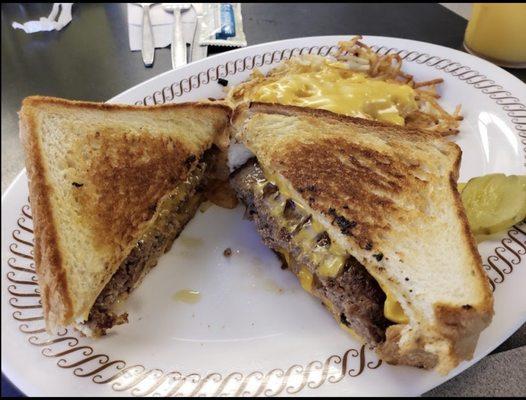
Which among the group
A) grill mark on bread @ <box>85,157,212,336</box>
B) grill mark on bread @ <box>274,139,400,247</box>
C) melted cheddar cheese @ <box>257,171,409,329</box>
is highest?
grill mark on bread @ <box>274,139,400,247</box>

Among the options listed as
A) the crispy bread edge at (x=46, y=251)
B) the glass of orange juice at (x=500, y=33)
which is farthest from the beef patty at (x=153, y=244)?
the glass of orange juice at (x=500, y=33)

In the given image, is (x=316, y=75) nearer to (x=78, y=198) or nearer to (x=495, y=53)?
(x=495, y=53)

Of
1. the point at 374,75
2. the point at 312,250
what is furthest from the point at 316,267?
the point at 374,75

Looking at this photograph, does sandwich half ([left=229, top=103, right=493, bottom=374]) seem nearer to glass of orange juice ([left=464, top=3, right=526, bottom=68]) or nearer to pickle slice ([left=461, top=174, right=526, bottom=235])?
pickle slice ([left=461, top=174, right=526, bottom=235])

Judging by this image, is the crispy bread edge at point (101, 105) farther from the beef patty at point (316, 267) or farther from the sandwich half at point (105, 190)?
the beef patty at point (316, 267)

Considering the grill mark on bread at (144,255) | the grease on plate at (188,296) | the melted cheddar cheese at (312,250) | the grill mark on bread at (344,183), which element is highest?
the grill mark on bread at (344,183)

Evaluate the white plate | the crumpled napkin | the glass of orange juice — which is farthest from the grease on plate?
the crumpled napkin
